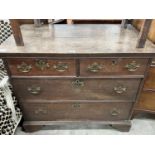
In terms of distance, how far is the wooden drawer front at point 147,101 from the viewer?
54.1 inches

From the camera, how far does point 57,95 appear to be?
48.5 inches

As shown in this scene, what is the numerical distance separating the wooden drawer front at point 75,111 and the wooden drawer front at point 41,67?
0.33m

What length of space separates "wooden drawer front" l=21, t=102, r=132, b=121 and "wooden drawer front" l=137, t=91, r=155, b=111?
7.2 inches

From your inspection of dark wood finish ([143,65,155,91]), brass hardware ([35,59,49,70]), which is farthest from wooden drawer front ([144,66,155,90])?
brass hardware ([35,59,49,70])

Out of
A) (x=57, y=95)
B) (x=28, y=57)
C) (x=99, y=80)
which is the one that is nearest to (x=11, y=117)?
(x=57, y=95)

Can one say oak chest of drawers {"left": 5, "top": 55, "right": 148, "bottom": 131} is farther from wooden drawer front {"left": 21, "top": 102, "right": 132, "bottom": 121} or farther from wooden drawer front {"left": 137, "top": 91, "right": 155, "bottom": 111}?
wooden drawer front {"left": 137, "top": 91, "right": 155, "bottom": 111}

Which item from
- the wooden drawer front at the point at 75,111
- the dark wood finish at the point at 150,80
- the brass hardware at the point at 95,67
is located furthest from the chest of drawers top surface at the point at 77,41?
the wooden drawer front at the point at 75,111

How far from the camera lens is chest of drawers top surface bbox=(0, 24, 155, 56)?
3.24ft

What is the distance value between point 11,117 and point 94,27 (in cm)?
108

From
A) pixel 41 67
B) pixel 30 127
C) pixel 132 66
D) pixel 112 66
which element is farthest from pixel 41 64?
pixel 30 127

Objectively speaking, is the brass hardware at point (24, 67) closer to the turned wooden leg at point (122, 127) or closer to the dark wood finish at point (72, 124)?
the dark wood finish at point (72, 124)

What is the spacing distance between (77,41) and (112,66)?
311 mm
